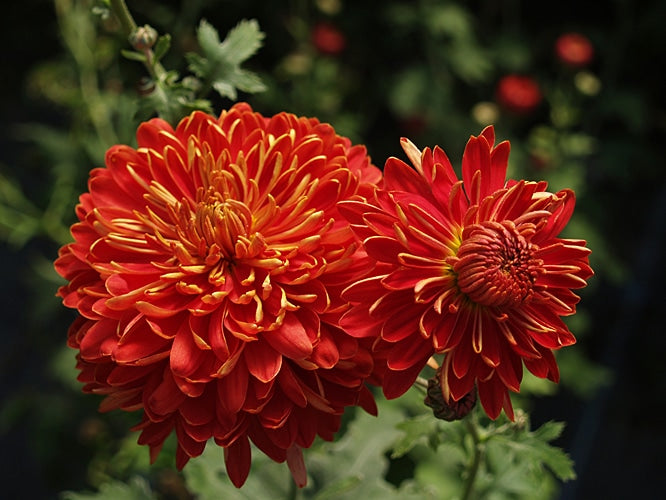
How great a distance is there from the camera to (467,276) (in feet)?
1.96

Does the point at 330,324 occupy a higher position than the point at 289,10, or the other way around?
the point at 330,324

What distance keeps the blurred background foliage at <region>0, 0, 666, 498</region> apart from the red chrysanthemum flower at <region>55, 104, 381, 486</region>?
0.64 metres

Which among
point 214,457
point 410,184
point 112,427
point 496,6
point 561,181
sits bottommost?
point 112,427

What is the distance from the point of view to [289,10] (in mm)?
2168

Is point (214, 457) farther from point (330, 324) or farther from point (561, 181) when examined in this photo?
point (561, 181)

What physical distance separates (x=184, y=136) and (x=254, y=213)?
0.33 ft

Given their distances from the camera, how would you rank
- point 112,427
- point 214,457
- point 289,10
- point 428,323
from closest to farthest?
point 428,323
point 214,457
point 112,427
point 289,10

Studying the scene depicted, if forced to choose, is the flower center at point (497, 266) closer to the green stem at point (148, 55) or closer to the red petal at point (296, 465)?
the red petal at point (296, 465)

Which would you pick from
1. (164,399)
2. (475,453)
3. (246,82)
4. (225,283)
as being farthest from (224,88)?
(475,453)

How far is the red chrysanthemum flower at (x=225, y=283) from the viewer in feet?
2.05

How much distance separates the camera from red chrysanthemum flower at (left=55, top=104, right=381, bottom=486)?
625 mm

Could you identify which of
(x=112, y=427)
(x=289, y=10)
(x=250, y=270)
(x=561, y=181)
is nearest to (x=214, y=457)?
(x=250, y=270)

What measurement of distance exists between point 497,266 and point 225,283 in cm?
24

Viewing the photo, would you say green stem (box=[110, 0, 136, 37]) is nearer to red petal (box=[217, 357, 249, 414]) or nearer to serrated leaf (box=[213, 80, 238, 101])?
serrated leaf (box=[213, 80, 238, 101])
